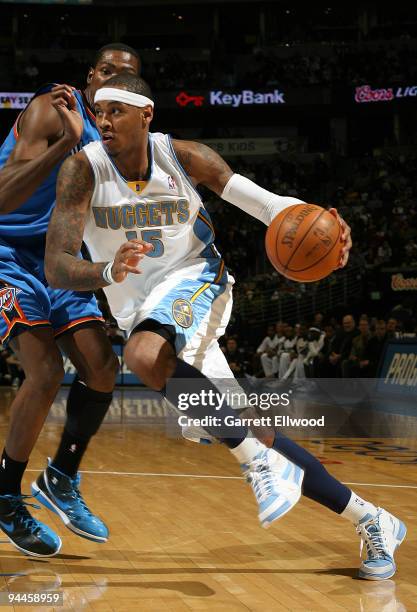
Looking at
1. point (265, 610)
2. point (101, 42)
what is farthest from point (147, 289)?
point (101, 42)

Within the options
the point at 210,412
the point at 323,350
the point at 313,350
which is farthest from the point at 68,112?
the point at 313,350

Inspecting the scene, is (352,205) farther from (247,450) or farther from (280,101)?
(247,450)

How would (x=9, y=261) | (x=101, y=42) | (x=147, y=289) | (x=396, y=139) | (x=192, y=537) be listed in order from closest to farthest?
(x=147, y=289) < (x=9, y=261) < (x=192, y=537) < (x=396, y=139) < (x=101, y=42)

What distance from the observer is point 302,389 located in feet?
42.9

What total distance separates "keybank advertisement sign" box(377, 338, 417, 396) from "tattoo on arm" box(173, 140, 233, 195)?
26.2 feet

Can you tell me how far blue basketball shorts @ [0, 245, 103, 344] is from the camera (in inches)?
143

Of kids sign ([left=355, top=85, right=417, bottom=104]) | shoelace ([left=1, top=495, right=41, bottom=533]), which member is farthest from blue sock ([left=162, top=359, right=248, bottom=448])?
kids sign ([left=355, top=85, right=417, bottom=104])

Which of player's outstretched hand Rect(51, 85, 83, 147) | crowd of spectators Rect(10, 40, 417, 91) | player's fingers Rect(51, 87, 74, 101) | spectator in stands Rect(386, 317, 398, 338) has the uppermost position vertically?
crowd of spectators Rect(10, 40, 417, 91)

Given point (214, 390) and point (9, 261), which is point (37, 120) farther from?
point (214, 390)

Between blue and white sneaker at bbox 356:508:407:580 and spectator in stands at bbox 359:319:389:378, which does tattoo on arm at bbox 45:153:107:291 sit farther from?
spectator in stands at bbox 359:319:389:378

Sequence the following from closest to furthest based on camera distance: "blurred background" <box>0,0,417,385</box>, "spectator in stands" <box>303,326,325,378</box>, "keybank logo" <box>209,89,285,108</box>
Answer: "spectator in stands" <box>303,326,325,378</box> < "blurred background" <box>0,0,417,385</box> < "keybank logo" <box>209,89,285,108</box>

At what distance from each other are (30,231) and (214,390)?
118 cm

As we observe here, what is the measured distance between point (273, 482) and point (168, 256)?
104cm

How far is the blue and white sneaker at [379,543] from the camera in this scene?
336cm
